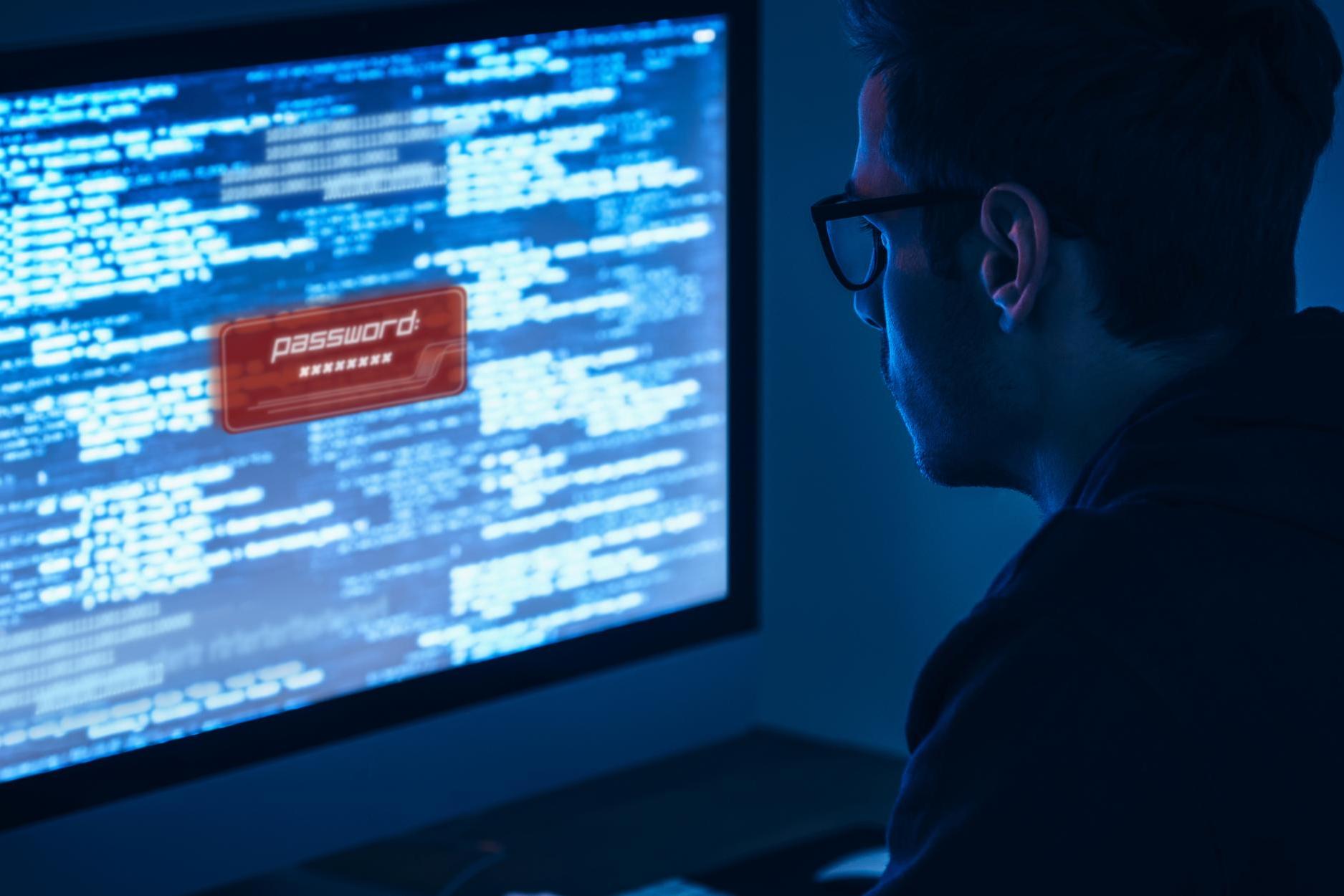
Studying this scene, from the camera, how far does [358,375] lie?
3.82 feet

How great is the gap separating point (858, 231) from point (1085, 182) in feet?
0.55

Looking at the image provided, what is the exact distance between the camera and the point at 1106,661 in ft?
2.25

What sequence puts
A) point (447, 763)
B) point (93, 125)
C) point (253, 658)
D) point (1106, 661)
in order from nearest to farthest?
point (1106, 661), point (93, 125), point (253, 658), point (447, 763)

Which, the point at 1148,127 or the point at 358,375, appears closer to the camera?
the point at 1148,127

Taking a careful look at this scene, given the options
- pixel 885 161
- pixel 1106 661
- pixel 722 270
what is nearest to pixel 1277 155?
pixel 885 161

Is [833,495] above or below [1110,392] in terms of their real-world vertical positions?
below

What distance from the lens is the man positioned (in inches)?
27.1

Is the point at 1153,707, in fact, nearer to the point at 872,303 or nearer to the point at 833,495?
the point at 872,303

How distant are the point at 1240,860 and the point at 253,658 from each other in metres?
0.67

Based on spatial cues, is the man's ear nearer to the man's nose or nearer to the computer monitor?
the man's nose

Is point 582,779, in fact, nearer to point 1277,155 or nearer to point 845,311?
point 845,311

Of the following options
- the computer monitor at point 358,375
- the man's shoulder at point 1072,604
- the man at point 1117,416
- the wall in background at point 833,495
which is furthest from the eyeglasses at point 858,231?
the wall in background at point 833,495

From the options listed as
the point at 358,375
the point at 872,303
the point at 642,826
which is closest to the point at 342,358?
the point at 358,375

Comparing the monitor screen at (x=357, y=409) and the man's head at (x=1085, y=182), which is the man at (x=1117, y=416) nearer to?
the man's head at (x=1085, y=182)
